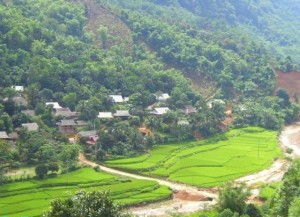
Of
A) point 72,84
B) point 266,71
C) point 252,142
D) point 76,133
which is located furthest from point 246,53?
point 76,133

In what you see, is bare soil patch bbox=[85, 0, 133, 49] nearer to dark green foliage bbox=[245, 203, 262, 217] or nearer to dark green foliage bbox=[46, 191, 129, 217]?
dark green foliage bbox=[245, 203, 262, 217]

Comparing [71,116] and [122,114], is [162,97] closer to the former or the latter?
[122,114]

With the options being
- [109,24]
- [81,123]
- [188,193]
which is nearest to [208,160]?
[188,193]

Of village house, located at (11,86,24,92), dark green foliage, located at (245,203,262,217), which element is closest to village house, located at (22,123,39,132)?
village house, located at (11,86,24,92)

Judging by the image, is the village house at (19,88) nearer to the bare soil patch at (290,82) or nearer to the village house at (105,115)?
the village house at (105,115)

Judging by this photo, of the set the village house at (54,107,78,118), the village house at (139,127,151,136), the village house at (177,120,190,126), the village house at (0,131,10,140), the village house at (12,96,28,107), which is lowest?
the village house at (139,127,151,136)

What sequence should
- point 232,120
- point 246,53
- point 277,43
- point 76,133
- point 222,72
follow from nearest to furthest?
point 76,133, point 232,120, point 222,72, point 246,53, point 277,43

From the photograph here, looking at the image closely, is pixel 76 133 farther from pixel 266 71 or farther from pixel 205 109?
pixel 266 71
